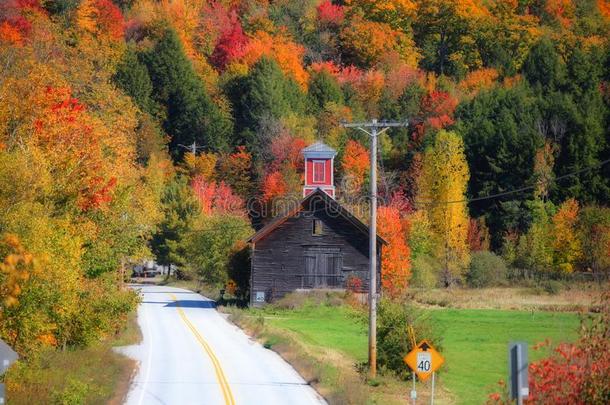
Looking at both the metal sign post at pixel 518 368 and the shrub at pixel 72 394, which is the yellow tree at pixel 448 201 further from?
the metal sign post at pixel 518 368

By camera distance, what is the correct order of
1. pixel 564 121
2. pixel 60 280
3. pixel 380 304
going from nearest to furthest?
1. pixel 60 280
2. pixel 380 304
3. pixel 564 121

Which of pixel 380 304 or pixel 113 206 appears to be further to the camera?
pixel 113 206

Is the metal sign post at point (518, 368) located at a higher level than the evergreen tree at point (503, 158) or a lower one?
lower

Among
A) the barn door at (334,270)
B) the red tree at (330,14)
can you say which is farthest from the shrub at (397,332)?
the red tree at (330,14)

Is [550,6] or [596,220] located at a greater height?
[550,6]

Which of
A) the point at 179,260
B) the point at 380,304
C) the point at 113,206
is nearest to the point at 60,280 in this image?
the point at 380,304

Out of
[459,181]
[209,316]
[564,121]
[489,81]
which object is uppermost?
[489,81]

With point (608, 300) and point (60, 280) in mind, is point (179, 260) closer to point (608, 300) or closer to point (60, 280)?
point (60, 280)

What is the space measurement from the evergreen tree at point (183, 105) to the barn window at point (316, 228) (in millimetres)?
50609

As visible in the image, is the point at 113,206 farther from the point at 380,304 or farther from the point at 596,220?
the point at 596,220

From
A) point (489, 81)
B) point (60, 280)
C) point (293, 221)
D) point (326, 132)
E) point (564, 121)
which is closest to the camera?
point (60, 280)

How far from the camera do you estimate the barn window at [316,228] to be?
73.8m

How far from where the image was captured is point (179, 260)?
355ft

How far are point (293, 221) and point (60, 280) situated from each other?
43222 mm
